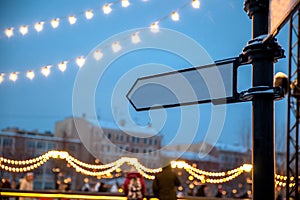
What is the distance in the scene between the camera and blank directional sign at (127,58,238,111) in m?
A: 2.41

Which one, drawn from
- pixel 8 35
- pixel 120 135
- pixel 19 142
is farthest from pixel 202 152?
pixel 8 35

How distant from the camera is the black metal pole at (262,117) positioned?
7.22 feet

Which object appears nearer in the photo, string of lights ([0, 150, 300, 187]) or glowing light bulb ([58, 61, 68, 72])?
glowing light bulb ([58, 61, 68, 72])

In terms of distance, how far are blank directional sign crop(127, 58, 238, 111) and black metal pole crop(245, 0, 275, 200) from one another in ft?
0.44

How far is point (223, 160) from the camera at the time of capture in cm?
6738

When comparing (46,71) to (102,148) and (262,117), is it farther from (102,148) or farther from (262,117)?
(102,148)

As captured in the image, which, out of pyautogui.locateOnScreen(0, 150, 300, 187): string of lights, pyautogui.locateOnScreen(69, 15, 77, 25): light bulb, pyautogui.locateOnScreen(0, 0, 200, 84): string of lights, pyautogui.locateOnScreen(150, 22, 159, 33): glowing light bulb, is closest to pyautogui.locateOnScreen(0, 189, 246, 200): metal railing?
pyautogui.locateOnScreen(0, 150, 300, 187): string of lights

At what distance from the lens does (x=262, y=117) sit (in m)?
2.25

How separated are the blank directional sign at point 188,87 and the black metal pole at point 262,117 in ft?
0.44

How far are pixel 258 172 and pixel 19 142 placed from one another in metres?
47.9

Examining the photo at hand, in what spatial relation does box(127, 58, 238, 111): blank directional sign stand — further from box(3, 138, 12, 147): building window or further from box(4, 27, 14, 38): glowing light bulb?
box(3, 138, 12, 147): building window

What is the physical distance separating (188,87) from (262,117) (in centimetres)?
48

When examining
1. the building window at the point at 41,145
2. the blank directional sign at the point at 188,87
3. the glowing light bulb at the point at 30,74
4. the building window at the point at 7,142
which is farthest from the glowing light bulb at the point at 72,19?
the building window at the point at 41,145

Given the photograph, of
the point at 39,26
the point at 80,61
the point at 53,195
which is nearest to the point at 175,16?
the point at 80,61
